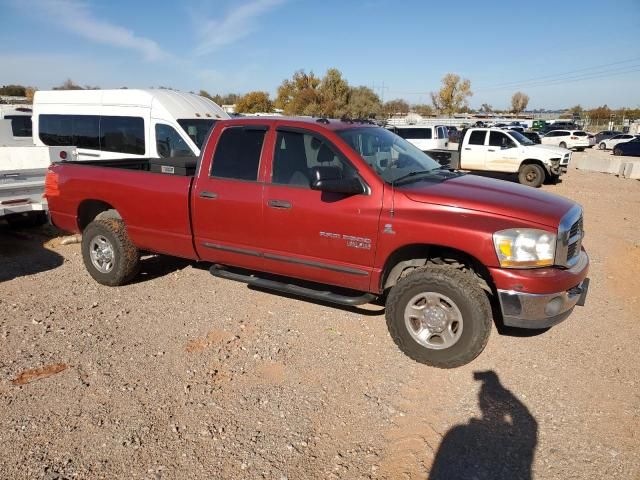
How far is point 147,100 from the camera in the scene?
9.59 metres

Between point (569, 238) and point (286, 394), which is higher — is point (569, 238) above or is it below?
above

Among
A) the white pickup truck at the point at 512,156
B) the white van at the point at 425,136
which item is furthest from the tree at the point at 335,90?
the white pickup truck at the point at 512,156

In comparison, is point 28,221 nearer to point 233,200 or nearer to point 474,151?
point 233,200

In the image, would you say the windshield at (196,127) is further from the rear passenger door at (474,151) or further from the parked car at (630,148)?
the parked car at (630,148)

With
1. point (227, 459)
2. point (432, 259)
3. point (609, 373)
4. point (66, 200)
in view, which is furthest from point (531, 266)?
point (66, 200)

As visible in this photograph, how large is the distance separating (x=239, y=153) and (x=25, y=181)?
4.08 meters

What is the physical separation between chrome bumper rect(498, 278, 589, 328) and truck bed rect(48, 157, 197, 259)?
9.95 ft

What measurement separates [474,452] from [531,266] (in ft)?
4.48

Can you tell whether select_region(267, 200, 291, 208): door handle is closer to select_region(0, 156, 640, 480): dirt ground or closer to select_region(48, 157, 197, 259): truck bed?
select_region(48, 157, 197, 259): truck bed

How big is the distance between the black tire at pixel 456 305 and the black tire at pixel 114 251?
9.92 feet

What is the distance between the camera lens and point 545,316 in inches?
138

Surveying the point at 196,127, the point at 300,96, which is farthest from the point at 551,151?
the point at 300,96

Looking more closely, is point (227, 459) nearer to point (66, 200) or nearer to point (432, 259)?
point (432, 259)

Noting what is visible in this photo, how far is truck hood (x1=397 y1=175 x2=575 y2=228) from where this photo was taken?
3533mm
